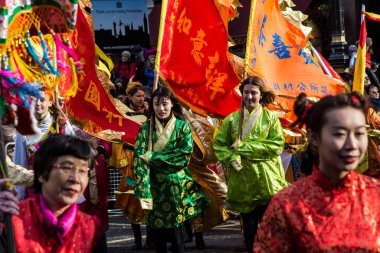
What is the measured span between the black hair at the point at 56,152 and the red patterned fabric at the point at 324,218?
0.81 m

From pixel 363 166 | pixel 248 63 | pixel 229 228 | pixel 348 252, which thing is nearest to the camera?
pixel 348 252

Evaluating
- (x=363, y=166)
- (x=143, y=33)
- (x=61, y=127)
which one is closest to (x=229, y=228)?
(x=363, y=166)

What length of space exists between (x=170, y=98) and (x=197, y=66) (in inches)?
36.4

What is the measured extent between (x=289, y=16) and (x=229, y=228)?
2.51m

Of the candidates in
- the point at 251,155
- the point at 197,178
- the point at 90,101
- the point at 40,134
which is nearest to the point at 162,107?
the point at 90,101

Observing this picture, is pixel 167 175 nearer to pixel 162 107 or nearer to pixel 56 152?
pixel 162 107

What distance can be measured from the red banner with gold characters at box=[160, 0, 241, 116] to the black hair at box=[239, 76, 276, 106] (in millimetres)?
885

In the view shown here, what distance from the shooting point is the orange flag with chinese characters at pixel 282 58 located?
10.4m

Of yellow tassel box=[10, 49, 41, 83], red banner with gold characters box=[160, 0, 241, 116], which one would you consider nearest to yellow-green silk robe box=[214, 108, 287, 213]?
red banner with gold characters box=[160, 0, 241, 116]

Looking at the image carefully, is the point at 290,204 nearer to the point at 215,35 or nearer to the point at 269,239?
the point at 269,239

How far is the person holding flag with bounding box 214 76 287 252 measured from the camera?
875 centimetres

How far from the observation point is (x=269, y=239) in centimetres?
425

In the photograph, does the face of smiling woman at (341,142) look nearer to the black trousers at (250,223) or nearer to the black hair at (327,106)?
the black hair at (327,106)

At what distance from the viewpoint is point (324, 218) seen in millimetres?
4207
